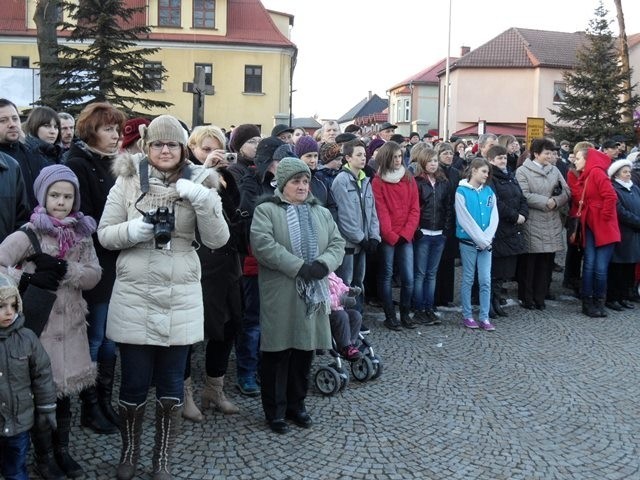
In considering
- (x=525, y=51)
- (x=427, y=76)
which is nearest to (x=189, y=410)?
(x=525, y=51)

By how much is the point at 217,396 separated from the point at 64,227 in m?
1.92

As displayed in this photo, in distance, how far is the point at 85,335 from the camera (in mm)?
4352

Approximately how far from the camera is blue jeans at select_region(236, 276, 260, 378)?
19.1ft

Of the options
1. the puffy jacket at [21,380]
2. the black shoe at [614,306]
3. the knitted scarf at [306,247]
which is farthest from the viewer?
the black shoe at [614,306]

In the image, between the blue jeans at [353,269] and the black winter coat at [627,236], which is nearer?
the blue jeans at [353,269]

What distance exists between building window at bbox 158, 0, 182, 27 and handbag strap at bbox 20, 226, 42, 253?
134ft

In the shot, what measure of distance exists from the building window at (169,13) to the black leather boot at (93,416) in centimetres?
4038

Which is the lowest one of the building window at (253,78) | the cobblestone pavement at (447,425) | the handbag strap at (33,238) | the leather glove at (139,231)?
the cobblestone pavement at (447,425)

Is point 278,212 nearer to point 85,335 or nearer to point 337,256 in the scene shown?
point 337,256

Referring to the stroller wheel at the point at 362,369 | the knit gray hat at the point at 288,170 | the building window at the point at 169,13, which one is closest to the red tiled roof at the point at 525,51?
the building window at the point at 169,13

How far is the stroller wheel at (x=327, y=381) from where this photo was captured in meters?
5.77

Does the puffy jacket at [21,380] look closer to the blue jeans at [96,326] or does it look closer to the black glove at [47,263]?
the black glove at [47,263]

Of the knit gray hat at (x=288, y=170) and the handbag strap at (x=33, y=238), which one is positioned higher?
the knit gray hat at (x=288, y=170)

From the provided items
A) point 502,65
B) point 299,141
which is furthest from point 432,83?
point 299,141
